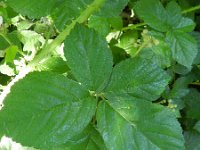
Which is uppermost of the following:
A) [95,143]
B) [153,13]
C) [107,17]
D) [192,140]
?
[107,17]

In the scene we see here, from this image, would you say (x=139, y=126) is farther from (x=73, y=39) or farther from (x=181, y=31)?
(x=181, y=31)

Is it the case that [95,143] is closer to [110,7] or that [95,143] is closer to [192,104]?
[110,7]

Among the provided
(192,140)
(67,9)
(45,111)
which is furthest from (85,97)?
(192,140)

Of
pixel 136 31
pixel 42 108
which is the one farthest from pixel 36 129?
pixel 136 31

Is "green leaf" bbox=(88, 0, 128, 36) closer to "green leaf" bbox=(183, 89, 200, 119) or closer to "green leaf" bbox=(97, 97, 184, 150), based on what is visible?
"green leaf" bbox=(97, 97, 184, 150)

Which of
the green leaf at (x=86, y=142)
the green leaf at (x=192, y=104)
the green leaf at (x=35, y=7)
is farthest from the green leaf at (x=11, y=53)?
the green leaf at (x=192, y=104)

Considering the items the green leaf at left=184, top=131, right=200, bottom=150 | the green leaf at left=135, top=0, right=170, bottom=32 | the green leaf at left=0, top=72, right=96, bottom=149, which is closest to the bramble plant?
the green leaf at left=0, top=72, right=96, bottom=149

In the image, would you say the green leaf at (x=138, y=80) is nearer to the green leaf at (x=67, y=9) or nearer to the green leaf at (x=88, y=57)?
the green leaf at (x=88, y=57)
